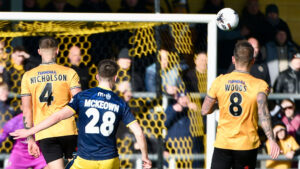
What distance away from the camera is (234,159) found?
5.75 metres

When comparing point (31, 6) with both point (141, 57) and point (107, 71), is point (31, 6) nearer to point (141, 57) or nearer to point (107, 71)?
point (141, 57)

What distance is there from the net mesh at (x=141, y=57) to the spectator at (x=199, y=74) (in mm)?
14

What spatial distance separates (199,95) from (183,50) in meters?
0.58

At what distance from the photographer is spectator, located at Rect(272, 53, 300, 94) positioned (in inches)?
327

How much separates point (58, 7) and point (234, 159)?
13.6 feet

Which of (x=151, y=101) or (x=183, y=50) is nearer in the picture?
(x=183, y=50)

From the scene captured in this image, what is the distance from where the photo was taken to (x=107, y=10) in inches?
350

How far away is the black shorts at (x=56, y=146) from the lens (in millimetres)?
6164

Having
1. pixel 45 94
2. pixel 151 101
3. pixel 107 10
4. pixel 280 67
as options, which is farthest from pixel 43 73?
pixel 280 67

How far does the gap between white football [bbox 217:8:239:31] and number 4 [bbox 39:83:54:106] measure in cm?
189

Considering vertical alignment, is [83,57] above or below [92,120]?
above

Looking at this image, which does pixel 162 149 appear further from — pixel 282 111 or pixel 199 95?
pixel 282 111

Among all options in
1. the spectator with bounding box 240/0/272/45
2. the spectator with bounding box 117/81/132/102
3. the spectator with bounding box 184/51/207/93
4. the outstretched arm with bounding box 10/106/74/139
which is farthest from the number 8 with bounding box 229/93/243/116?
the spectator with bounding box 240/0/272/45

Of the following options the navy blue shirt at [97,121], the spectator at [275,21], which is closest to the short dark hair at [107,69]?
the navy blue shirt at [97,121]
